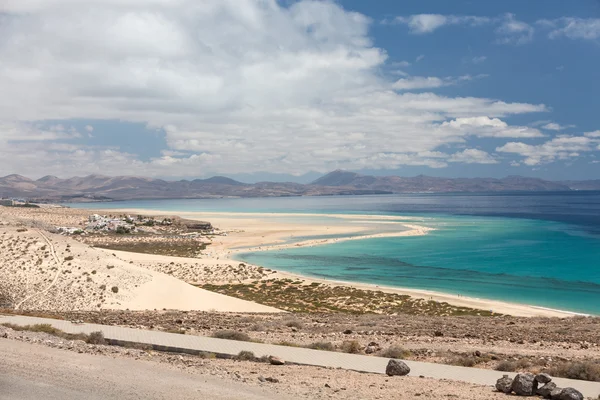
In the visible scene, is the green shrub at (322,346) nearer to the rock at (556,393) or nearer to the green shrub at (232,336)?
the green shrub at (232,336)

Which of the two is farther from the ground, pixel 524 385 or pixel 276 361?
pixel 524 385

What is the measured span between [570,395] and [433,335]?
8.43m

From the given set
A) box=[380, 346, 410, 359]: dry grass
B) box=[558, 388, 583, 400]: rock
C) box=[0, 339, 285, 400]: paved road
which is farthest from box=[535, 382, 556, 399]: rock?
box=[0, 339, 285, 400]: paved road

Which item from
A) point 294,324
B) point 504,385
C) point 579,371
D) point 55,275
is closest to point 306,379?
point 504,385

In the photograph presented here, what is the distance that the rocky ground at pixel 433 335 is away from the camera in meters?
13.9

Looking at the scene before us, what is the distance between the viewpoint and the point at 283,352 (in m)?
14.3

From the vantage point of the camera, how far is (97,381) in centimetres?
1089

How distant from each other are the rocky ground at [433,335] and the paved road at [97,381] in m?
4.97

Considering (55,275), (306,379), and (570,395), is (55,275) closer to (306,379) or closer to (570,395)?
(306,379)

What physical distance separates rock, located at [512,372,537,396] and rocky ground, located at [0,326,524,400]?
0.34 meters

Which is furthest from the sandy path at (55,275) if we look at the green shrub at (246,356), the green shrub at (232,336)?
the green shrub at (246,356)

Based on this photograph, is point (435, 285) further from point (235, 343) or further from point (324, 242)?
point (324, 242)

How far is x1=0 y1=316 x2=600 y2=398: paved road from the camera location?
1185 centimetres

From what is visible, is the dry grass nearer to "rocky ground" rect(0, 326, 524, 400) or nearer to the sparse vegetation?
"rocky ground" rect(0, 326, 524, 400)
